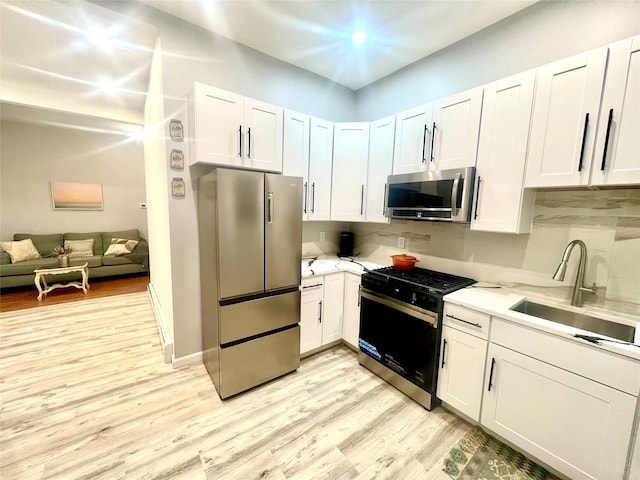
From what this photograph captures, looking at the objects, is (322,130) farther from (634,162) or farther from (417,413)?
(417,413)

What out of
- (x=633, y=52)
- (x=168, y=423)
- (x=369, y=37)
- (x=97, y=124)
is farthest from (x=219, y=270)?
(x=97, y=124)

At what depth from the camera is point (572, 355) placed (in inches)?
52.7

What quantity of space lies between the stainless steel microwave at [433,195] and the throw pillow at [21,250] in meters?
6.37

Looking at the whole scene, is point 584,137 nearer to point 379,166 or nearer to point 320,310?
point 379,166

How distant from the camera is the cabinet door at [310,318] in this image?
2.49 m

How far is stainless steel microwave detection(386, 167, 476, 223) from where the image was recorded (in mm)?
1981

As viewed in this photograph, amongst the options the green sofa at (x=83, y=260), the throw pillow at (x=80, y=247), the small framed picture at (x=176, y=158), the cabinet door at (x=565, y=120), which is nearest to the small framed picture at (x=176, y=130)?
the small framed picture at (x=176, y=158)

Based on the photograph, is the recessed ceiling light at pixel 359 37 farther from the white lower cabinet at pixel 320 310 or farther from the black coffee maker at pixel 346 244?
the white lower cabinet at pixel 320 310

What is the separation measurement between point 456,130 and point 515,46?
2.64 ft

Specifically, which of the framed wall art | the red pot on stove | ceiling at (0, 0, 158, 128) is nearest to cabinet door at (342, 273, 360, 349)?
the red pot on stove

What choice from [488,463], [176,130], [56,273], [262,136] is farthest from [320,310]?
[56,273]

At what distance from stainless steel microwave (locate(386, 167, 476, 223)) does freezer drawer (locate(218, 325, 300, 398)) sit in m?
1.52

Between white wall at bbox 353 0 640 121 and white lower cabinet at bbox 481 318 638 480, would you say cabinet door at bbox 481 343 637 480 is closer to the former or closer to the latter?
white lower cabinet at bbox 481 318 638 480

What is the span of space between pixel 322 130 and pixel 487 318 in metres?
2.29
